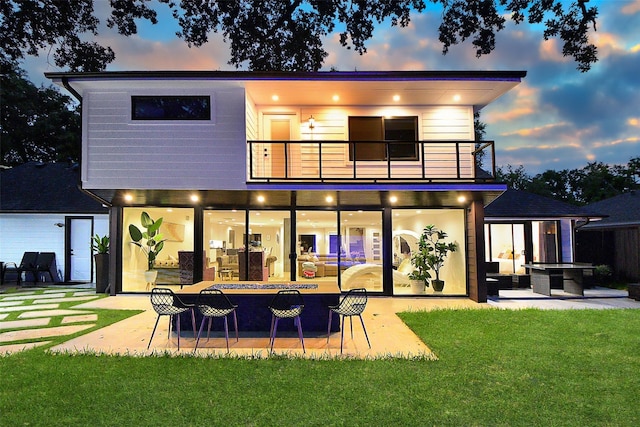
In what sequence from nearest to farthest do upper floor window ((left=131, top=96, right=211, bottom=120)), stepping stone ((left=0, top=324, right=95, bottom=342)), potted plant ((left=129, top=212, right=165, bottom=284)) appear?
1. stepping stone ((left=0, top=324, right=95, bottom=342))
2. upper floor window ((left=131, top=96, right=211, bottom=120))
3. potted plant ((left=129, top=212, right=165, bottom=284))

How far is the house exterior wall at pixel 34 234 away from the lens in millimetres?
13414

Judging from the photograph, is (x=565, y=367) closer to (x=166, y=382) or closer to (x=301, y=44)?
(x=166, y=382)

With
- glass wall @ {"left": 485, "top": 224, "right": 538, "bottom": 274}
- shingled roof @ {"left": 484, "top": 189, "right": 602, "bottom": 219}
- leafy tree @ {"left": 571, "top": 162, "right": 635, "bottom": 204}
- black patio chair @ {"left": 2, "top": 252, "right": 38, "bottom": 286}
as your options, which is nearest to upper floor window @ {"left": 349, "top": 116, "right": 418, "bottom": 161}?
shingled roof @ {"left": 484, "top": 189, "right": 602, "bottom": 219}

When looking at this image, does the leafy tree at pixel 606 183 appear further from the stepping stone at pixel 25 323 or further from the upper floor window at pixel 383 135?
the stepping stone at pixel 25 323

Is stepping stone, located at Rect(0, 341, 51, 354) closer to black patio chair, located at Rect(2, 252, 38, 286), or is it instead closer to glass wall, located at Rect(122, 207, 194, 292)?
glass wall, located at Rect(122, 207, 194, 292)

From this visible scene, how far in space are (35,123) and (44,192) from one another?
10641 millimetres

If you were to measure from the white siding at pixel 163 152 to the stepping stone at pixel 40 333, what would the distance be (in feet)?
11.4

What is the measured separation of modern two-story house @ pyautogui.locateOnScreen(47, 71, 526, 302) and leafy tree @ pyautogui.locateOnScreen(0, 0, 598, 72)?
2783 millimetres

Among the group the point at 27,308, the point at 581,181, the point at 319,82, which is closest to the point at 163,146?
the point at 319,82

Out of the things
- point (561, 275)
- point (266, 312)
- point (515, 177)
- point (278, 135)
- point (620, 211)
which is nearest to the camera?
point (266, 312)

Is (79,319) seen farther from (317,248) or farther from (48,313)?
(317,248)

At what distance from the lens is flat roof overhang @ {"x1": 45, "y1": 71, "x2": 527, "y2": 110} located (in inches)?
345

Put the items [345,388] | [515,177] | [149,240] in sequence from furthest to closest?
1. [515,177]
2. [149,240]
3. [345,388]

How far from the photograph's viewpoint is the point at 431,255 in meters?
10.5
